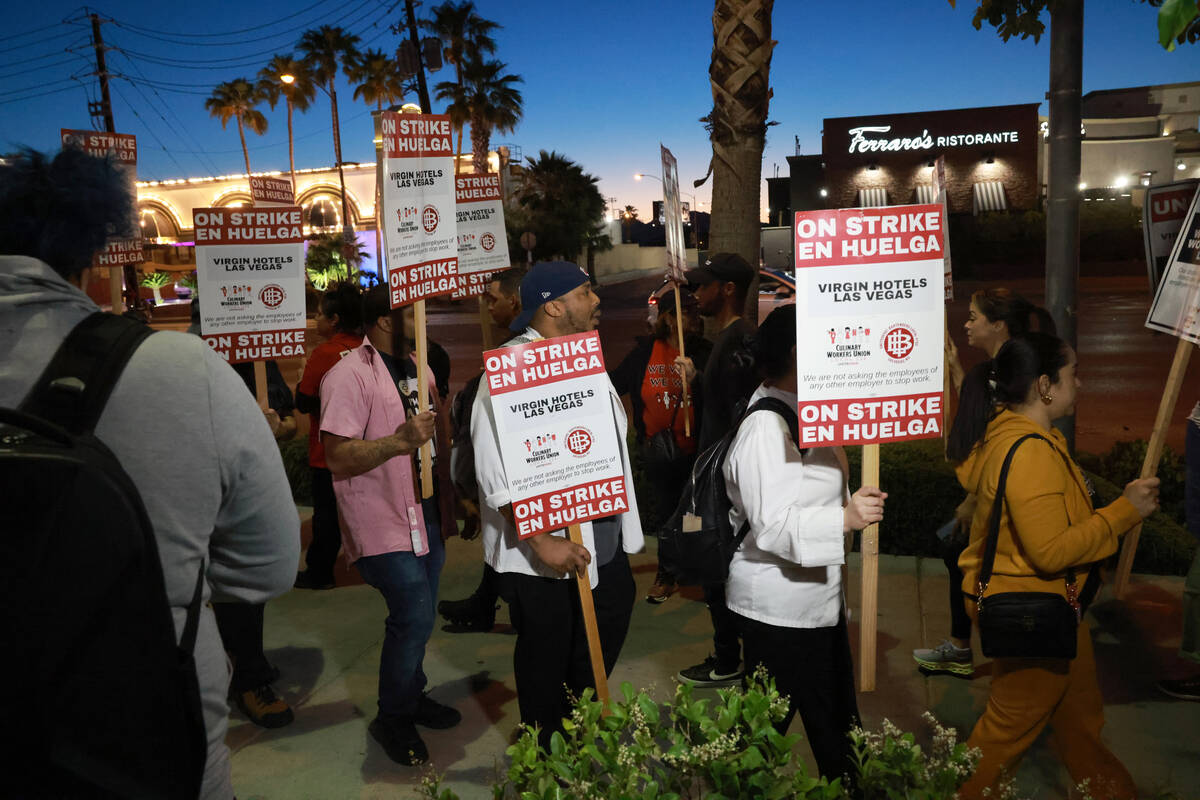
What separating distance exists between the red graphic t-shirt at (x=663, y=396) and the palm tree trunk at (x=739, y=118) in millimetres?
1251

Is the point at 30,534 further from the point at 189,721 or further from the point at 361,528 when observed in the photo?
the point at 361,528

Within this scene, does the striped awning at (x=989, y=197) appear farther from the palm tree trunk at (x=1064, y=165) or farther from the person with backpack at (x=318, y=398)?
the person with backpack at (x=318, y=398)

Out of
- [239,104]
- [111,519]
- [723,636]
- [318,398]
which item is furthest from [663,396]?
[239,104]

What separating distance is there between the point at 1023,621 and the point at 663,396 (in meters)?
3.02

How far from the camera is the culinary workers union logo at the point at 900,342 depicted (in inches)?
113

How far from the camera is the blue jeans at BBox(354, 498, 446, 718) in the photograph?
3932 millimetres

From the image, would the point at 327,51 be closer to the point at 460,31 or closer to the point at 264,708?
the point at 460,31

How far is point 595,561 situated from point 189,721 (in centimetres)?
189

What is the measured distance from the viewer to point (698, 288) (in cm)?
536

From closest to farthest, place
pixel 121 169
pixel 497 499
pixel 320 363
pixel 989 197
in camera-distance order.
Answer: pixel 121 169 → pixel 497 499 → pixel 320 363 → pixel 989 197

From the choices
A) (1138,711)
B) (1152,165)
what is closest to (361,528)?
(1138,711)

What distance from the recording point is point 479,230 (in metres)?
6.73

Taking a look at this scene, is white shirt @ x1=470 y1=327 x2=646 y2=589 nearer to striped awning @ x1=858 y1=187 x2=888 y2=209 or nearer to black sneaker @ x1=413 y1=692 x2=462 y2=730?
black sneaker @ x1=413 y1=692 x2=462 y2=730

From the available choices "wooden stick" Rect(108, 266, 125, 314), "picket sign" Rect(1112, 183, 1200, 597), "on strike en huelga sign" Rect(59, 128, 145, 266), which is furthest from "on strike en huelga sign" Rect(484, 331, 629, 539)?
"wooden stick" Rect(108, 266, 125, 314)
